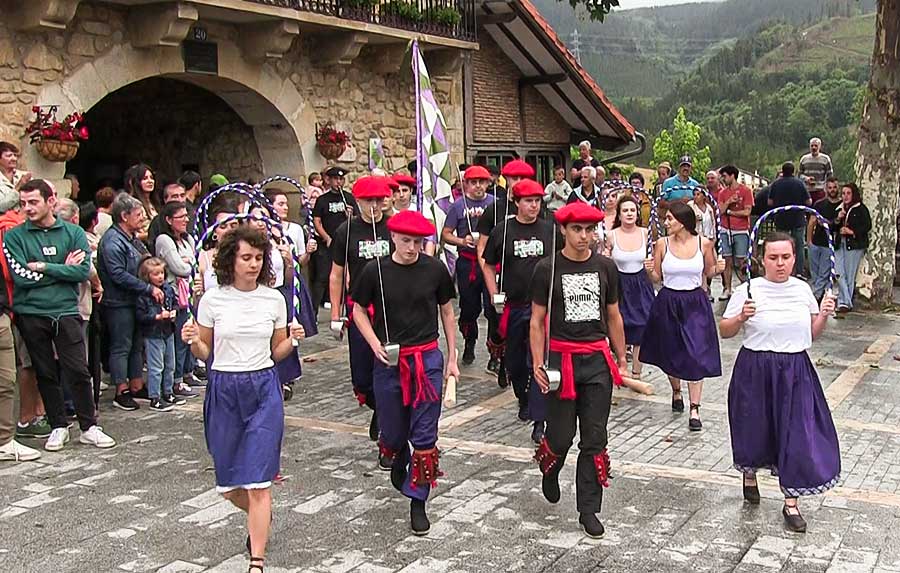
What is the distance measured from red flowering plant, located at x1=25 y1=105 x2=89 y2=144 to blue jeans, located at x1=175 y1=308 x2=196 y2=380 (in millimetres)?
2712

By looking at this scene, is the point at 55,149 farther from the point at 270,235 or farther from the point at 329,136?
the point at 270,235

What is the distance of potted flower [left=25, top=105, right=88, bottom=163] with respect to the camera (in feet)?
32.3

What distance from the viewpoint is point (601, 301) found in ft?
18.1

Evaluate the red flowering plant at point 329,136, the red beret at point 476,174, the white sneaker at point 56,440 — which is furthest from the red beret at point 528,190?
the red flowering plant at point 329,136

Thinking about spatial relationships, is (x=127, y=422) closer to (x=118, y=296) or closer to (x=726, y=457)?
(x=118, y=296)

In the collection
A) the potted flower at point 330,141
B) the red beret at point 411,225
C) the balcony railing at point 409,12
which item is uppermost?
the balcony railing at point 409,12

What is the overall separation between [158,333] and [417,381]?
11.3 ft

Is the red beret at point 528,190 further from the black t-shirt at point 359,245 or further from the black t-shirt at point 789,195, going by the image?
the black t-shirt at point 789,195

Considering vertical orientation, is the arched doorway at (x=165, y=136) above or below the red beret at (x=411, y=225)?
above

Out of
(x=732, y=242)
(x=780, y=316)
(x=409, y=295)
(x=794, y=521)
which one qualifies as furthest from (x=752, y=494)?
(x=732, y=242)

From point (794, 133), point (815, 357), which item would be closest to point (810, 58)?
point (794, 133)

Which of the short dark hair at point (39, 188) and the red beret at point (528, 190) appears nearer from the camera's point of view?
the short dark hair at point (39, 188)

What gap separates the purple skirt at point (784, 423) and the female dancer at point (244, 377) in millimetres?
2610

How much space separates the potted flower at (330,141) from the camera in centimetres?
1344
